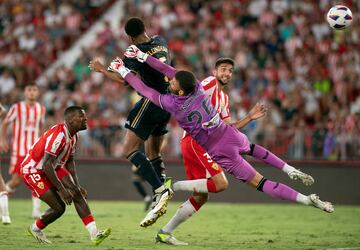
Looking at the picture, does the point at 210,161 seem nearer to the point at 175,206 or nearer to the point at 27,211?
the point at 27,211

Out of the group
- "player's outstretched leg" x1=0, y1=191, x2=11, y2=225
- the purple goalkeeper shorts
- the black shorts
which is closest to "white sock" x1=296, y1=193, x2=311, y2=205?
the purple goalkeeper shorts

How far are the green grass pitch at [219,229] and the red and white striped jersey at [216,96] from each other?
1.87m

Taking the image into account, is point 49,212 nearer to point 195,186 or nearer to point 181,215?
point 181,215

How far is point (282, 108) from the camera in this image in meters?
22.5

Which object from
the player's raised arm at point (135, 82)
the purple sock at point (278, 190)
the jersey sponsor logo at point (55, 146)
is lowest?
the purple sock at point (278, 190)

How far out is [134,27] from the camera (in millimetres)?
12633

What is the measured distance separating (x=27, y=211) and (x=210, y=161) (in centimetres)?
688

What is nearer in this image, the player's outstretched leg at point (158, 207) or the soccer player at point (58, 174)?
the player's outstretched leg at point (158, 207)

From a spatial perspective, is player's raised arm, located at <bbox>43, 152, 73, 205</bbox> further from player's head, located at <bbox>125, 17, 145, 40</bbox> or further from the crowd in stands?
the crowd in stands

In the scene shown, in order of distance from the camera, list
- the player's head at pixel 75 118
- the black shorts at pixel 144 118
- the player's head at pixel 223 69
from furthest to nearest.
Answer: the black shorts at pixel 144 118 → the player's head at pixel 223 69 → the player's head at pixel 75 118

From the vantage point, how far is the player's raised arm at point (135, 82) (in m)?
11.7

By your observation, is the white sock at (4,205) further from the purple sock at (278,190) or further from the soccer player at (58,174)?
the purple sock at (278,190)

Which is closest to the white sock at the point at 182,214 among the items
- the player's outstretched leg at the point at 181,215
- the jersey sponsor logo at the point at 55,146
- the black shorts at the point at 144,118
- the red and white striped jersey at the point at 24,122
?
the player's outstretched leg at the point at 181,215

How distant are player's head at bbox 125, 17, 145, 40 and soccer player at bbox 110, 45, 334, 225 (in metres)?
0.83
